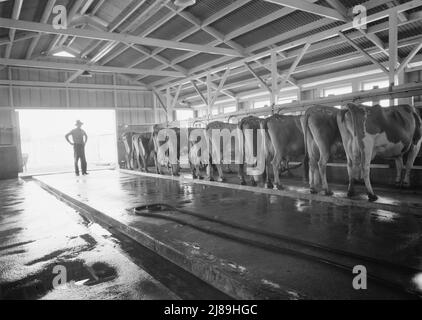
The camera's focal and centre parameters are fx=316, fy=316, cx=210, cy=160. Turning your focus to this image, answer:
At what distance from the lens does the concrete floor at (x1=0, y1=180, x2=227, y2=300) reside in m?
2.93

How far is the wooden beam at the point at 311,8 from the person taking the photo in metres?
7.19

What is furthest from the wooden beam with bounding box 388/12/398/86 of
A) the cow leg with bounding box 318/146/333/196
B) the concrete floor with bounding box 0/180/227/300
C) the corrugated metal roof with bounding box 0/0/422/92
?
the concrete floor with bounding box 0/180/227/300

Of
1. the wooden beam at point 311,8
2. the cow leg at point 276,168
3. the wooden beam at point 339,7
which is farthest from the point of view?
the wooden beam at point 339,7

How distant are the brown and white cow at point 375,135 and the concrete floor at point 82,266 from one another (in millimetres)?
3745

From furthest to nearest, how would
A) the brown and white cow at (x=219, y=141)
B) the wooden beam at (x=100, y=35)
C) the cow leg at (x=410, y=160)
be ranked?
the brown and white cow at (x=219, y=141), the wooden beam at (x=100, y=35), the cow leg at (x=410, y=160)

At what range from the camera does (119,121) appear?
64.6 feet

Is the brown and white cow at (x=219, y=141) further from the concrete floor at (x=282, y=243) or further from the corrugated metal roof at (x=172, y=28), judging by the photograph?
the corrugated metal roof at (x=172, y=28)

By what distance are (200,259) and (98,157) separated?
22917 millimetres

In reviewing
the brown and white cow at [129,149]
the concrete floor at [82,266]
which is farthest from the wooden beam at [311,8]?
the brown and white cow at [129,149]

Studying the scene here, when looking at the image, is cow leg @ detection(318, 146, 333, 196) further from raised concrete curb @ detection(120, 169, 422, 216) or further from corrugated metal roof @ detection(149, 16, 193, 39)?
corrugated metal roof @ detection(149, 16, 193, 39)

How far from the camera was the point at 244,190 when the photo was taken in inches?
295

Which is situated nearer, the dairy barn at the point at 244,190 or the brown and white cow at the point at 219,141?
the dairy barn at the point at 244,190
